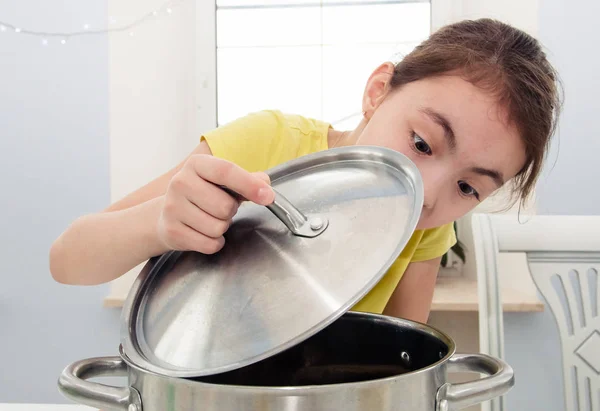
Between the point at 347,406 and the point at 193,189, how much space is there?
0.56ft

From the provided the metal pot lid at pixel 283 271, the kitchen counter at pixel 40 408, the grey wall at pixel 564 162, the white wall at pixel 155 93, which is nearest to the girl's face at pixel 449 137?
the metal pot lid at pixel 283 271

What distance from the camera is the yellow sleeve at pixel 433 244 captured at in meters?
0.77

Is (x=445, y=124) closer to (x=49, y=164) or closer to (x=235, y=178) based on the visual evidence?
(x=235, y=178)

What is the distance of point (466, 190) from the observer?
1.70 feet

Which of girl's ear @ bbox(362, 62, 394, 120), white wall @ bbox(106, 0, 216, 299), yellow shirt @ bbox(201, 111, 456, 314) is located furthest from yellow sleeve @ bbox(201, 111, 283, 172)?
white wall @ bbox(106, 0, 216, 299)

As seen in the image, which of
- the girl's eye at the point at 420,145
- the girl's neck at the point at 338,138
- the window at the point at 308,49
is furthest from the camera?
the window at the point at 308,49

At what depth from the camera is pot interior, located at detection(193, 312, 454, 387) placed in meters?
0.40

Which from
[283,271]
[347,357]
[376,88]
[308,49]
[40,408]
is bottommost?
[40,408]

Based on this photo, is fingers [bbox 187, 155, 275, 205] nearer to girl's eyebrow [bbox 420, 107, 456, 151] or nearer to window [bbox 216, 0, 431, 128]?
girl's eyebrow [bbox 420, 107, 456, 151]

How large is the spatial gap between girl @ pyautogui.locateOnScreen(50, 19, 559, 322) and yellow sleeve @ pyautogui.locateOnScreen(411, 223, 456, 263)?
0.52ft

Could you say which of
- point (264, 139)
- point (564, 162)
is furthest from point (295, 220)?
point (564, 162)

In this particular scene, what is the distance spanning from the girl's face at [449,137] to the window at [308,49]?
0.91m

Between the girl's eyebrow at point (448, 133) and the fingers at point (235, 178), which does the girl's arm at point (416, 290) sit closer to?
the girl's eyebrow at point (448, 133)

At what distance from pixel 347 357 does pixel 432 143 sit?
19 centimetres
